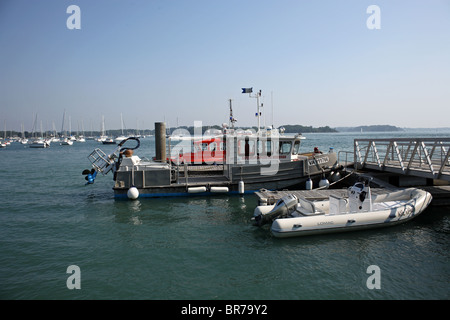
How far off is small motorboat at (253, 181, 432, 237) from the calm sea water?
1.01 ft

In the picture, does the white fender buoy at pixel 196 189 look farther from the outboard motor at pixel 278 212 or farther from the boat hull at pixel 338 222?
the boat hull at pixel 338 222

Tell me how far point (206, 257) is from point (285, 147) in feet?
29.2

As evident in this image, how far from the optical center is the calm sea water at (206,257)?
6609 mm

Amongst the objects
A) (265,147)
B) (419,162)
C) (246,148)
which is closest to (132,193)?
Answer: (246,148)

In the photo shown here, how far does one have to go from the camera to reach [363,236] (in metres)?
9.49

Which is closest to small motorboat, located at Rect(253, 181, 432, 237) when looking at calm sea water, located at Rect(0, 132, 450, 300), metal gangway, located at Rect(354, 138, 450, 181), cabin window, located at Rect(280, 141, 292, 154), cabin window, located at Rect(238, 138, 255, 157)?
calm sea water, located at Rect(0, 132, 450, 300)

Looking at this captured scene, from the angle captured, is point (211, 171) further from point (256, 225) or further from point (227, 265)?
point (227, 265)

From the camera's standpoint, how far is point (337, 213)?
32.7 ft

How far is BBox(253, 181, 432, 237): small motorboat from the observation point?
367 inches

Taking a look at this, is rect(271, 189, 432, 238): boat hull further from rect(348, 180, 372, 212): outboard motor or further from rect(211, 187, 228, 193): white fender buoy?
rect(211, 187, 228, 193): white fender buoy

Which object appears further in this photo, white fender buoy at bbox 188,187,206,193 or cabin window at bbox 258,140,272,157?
cabin window at bbox 258,140,272,157

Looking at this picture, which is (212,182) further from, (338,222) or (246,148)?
(338,222)
